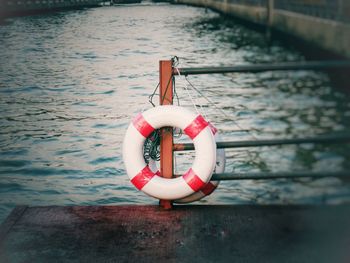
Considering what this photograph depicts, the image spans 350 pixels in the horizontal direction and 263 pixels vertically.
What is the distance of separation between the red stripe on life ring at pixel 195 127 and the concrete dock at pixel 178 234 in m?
0.50

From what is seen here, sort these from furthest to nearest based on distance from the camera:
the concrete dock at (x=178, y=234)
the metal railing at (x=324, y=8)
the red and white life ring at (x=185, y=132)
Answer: the metal railing at (x=324, y=8) → the red and white life ring at (x=185, y=132) → the concrete dock at (x=178, y=234)

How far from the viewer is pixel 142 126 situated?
136 inches

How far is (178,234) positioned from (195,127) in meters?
0.69

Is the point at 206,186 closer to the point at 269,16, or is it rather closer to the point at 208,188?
the point at 208,188

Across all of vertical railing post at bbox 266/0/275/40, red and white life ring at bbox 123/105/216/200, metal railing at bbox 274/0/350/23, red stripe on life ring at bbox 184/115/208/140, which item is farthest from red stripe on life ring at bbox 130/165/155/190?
vertical railing post at bbox 266/0/275/40

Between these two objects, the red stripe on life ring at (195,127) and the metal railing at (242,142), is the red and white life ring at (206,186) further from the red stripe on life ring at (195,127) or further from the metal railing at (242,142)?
the red stripe on life ring at (195,127)

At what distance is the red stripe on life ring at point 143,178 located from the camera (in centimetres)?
345

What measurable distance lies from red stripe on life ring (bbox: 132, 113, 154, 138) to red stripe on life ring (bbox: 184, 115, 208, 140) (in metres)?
0.25

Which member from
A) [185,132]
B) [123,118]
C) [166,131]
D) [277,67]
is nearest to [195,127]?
[185,132]

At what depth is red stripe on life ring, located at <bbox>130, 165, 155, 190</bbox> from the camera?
345cm

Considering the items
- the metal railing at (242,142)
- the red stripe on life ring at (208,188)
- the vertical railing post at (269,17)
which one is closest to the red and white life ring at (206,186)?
the red stripe on life ring at (208,188)

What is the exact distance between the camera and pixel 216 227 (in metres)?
3.19

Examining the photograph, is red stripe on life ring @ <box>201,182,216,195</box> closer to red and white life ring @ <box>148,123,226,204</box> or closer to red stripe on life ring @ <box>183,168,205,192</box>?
red and white life ring @ <box>148,123,226,204</box>

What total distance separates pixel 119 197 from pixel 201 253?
11.3ft
